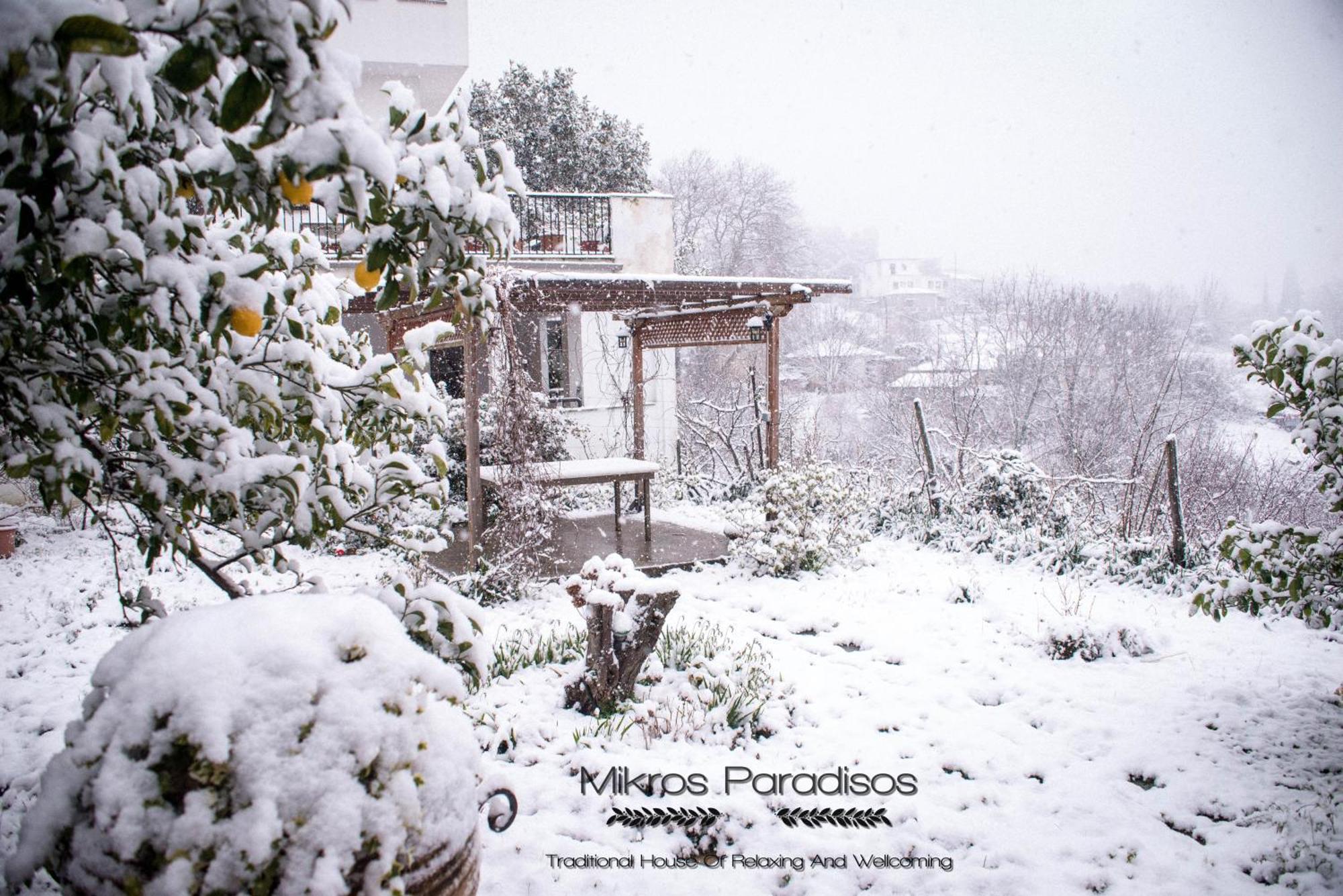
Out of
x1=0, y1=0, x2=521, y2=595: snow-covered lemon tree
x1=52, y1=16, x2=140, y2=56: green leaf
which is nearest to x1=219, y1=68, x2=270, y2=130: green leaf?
x1=0, y1=0, x2=521, y2=595: snow-covered lemon tree

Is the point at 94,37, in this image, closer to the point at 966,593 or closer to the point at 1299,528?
the point at 1299,528

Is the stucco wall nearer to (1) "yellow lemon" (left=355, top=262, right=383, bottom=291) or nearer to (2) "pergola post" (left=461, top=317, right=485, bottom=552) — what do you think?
(2) "pergola post" (left=461, top=317, right=485, bottom=552)

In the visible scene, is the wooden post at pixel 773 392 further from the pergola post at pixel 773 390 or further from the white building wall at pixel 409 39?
the white building wall at pixel 409 39

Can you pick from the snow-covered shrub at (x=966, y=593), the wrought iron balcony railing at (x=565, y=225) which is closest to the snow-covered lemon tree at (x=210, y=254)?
the snow-covered shrub at (x=966, y=593)

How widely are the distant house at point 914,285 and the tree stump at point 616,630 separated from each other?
15664 millimetres

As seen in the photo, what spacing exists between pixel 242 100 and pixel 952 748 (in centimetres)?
348

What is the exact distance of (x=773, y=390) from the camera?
285 inches

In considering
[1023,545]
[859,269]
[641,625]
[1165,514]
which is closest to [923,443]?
[1023,545]

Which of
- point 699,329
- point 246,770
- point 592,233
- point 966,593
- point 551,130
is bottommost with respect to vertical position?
point 966,593

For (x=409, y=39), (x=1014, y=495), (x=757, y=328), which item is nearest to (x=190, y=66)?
(x=757, y=328)

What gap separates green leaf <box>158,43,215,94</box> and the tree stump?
106 inches

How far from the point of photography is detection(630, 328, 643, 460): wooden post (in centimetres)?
860

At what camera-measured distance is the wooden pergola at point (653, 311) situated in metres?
5.92

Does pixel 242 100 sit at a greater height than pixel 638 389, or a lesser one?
greater
